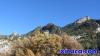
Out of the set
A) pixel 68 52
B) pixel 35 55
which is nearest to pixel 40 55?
pixel 35 55

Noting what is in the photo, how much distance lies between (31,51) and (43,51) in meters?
1.21

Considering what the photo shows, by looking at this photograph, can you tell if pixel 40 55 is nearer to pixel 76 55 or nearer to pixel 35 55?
pixel 35 55

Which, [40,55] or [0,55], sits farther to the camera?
[0,55]

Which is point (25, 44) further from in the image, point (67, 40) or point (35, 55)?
point (67, 40)

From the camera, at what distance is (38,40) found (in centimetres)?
3369

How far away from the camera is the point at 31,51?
32469 mm

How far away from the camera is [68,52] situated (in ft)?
106

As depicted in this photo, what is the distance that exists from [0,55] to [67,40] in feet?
24.3

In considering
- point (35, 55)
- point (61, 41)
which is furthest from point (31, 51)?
point (61, 41)

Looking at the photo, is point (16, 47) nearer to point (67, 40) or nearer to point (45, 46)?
point (45, 46)

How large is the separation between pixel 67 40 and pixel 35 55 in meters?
4.06

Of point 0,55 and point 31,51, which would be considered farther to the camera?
point 0,55

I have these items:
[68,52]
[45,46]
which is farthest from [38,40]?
[68,52]

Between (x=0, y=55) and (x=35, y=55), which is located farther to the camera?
(x=0, y=55)
